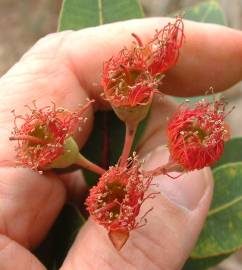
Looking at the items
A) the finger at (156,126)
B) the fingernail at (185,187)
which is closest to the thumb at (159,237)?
the fingernail at (185,187)

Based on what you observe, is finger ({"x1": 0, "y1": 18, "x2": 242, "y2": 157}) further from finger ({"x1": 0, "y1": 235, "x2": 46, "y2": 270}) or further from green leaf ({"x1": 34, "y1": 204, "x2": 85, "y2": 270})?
finger ({"x1": 0, "y1": 235, "x2": 46, "y2": 270})

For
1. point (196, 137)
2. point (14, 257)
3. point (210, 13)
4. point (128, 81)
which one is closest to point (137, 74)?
point (128, 81)

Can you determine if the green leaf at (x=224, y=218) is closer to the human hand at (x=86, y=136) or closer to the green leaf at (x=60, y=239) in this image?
the human hand at (x=86, y=136)

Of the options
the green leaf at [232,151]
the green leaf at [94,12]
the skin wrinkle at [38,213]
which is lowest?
the green leaf at [232,151]

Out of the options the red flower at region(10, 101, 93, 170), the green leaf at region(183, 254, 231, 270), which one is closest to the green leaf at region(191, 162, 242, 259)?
the green leaf at region(183, 254, 231, 270)

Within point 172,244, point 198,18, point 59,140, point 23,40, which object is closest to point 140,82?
point 59,140

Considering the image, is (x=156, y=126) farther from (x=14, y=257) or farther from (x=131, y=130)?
(x=14, y=257)

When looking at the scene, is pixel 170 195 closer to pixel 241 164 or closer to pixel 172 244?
pixel 172 244
